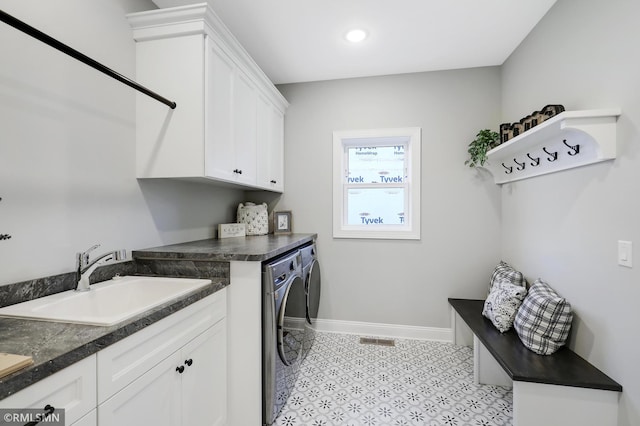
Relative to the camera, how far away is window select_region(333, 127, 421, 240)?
8.78 feet

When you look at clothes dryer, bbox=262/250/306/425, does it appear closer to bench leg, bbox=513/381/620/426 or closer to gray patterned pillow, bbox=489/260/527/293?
bench leg, bbox=513/381/620/426

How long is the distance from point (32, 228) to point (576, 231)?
2744 mm

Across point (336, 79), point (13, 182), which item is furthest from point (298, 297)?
point (336, 79)

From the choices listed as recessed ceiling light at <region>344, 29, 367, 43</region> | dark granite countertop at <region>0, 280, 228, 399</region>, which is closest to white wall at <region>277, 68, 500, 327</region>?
recessed ceiling light at <region>344, 29, 367, 43</region>

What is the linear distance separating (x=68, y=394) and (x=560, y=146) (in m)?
2.52

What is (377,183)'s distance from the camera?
2850mm

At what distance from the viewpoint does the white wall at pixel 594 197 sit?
1239 mm

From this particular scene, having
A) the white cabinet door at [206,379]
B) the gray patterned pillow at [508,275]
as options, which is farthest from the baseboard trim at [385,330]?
the white cabinet door at [206,379]

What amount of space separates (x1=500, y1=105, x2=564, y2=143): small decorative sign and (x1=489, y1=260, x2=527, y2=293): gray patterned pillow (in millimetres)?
1052

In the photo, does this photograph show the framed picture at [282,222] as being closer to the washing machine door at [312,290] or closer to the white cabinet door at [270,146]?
the white cabinet door at [270,146]

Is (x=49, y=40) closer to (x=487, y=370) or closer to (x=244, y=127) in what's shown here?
(x=244, y=127)

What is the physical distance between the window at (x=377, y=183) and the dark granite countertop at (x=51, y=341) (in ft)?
6.79

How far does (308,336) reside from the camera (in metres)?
2.27

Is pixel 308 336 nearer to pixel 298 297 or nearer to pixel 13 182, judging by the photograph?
pixel 298 297
